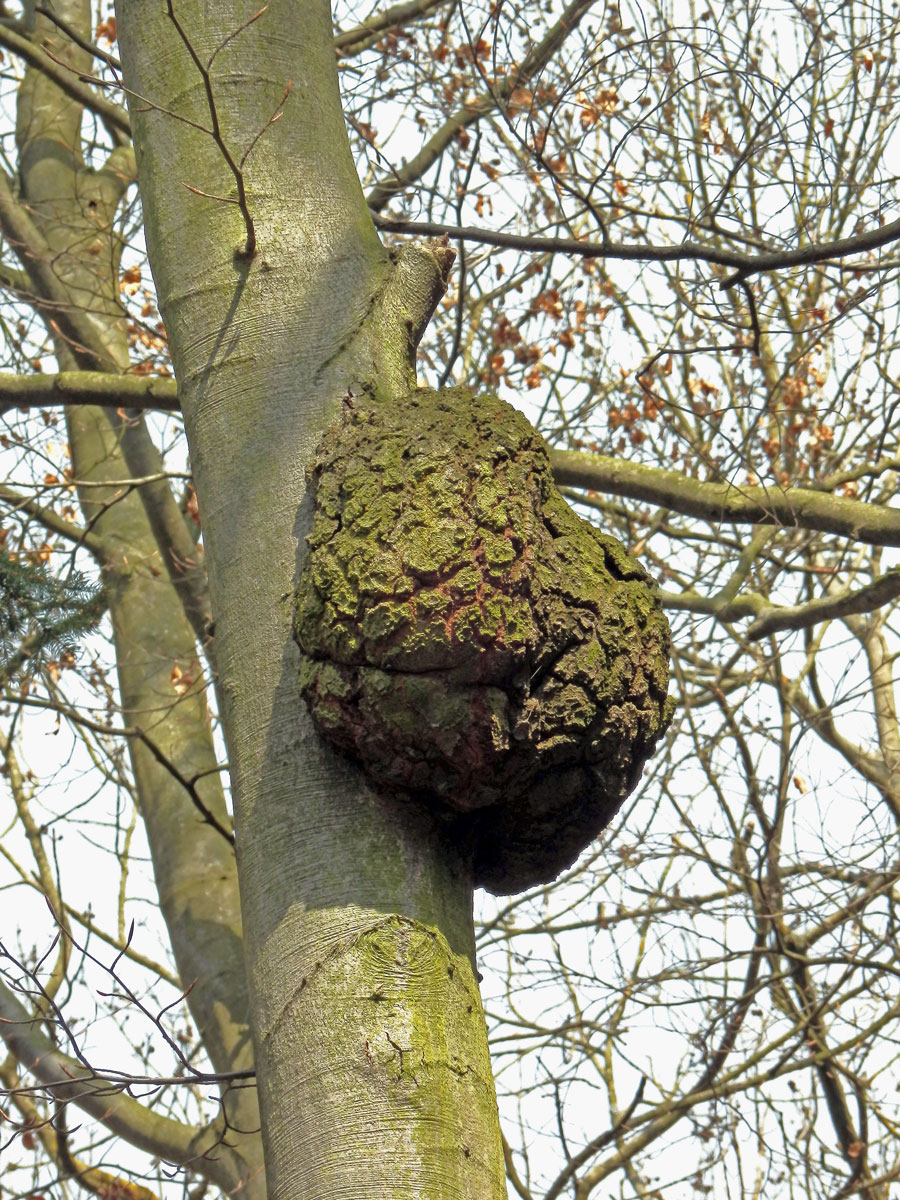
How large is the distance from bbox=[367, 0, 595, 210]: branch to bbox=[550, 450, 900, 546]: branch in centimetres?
134

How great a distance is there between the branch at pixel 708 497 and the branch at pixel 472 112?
52.9 inches

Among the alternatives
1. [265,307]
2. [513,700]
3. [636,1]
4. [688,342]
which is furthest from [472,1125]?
[688,342]

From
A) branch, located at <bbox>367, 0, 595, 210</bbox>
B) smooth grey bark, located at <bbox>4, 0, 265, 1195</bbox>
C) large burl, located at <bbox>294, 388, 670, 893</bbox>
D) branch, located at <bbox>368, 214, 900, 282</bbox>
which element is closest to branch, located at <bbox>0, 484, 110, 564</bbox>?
smooth grey bark, located at <bbox>4, 0, 265, 1195</bbox>

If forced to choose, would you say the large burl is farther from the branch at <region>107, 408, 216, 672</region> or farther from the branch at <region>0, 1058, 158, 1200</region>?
the branch at <region>107, 408, 216, 672</region>

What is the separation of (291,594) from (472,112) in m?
3.97

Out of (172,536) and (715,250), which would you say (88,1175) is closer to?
(172,536)

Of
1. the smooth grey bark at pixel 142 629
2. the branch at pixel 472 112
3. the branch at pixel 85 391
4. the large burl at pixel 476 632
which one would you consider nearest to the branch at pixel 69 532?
the smooth grey bark at pixel 142 629

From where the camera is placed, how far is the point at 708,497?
3.56 m

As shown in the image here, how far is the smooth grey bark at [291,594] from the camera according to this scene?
1393 mm

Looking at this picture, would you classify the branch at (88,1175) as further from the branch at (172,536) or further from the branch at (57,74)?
the branch at (57,74)

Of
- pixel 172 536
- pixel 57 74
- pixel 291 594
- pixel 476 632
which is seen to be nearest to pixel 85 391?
pixel 172 536

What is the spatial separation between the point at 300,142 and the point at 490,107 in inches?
133

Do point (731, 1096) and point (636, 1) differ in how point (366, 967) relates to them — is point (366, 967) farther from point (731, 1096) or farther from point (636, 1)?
point (731, 1096)

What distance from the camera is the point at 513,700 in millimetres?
1610
